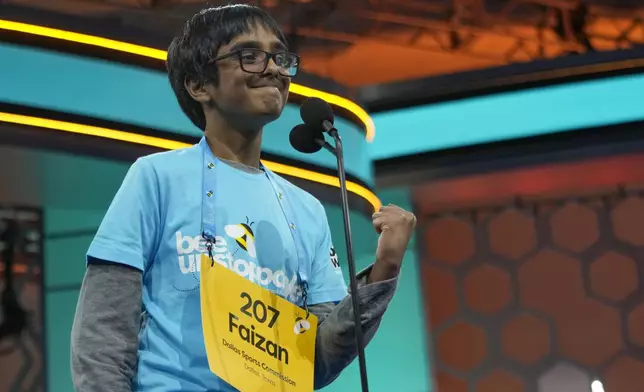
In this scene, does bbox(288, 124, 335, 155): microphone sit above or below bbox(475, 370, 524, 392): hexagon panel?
above

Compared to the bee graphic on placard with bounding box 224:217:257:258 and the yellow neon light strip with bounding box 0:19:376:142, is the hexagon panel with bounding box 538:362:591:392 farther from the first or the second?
the bee graphic on placard with bounding box 224:217:257:258

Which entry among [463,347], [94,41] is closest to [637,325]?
[463,347]

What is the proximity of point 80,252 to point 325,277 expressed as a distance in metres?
1.80

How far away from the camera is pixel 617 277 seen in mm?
4238

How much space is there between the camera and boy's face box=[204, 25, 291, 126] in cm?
130

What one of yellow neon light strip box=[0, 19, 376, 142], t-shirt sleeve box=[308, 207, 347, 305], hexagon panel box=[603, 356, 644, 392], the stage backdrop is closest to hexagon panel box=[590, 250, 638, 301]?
hexagon panel box=[603, 356, 644, 392]

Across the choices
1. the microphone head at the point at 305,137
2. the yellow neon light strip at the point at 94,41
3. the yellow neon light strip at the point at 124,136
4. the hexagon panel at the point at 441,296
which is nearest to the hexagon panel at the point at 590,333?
Answer: the hexagon panel at the point at 441,296

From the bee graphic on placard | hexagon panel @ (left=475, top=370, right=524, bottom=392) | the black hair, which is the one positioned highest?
the black hair

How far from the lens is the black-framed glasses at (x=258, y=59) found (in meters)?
1.30

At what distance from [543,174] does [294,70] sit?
2.38m

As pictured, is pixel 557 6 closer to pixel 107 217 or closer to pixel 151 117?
pixel 151 117

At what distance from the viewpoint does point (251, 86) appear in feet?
4.28

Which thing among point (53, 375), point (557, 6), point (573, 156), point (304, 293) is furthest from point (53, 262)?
point (557, 6)

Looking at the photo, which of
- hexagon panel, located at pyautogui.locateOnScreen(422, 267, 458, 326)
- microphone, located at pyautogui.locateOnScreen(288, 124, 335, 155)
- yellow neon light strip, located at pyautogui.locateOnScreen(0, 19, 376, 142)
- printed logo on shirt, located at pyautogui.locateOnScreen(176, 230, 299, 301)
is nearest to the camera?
printed logo on shirt, located at pyautogui.locateOnScreen(176, 230, 299, 301)
